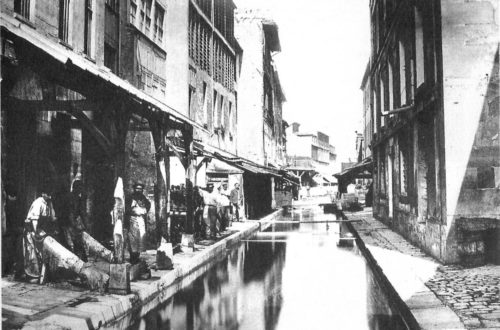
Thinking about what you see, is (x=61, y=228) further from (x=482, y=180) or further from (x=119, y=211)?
(x=482, y=180)

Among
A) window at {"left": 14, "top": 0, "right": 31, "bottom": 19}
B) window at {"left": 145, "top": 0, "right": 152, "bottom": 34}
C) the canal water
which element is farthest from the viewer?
window at {"left": 145, "top": 0, "right": 152, "bottom": 34}

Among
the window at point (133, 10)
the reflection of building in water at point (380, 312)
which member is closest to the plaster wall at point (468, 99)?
the reflection of building in water at point (380, 312)

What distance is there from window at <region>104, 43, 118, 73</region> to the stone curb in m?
7.18

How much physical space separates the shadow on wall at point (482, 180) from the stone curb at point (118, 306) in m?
5.47

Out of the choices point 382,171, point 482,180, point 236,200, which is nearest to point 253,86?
point 236,200

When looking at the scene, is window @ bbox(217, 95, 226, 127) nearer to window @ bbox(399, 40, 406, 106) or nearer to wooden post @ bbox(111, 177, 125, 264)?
window @ bbox(399, 40, 406, 106)

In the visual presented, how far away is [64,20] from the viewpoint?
37.0 ft

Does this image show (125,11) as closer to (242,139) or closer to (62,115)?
(62,115)

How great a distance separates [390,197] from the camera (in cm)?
1786

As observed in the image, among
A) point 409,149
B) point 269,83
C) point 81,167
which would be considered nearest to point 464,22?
point 409,149

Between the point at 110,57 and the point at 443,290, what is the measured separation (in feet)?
38.0

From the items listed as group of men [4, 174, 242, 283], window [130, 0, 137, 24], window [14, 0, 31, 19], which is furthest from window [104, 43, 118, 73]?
group of men [4, 174, 242, 283]

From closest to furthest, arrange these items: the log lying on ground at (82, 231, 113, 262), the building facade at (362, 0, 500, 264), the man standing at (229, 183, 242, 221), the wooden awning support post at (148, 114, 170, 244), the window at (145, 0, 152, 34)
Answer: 1. the log lying on ground at (82, 231, 113, 262)
2. the building facade at (362, 0, 500, 264)
3. the wooden awning support post at (148, 114, 170, 244)
4. the window at (145, 0, 152, 34)
5. the man standing at (229, 183, 242, 221)

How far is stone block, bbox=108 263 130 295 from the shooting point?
674cm
